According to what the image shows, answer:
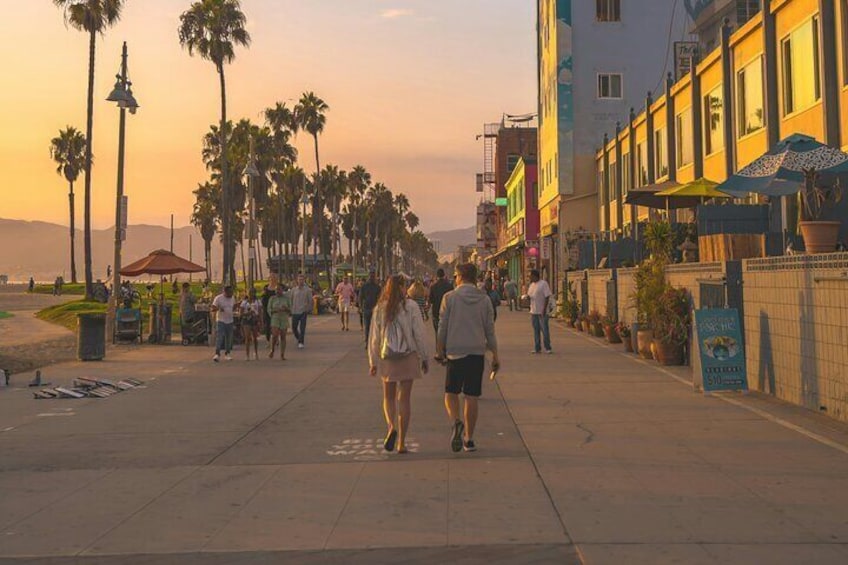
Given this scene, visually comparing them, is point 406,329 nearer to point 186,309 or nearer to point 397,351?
point 397,351

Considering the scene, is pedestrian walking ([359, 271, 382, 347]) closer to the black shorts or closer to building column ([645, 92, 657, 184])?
the black shorts

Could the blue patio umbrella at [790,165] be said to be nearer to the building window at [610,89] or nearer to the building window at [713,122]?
the building window at [713,122]

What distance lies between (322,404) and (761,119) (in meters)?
15.2

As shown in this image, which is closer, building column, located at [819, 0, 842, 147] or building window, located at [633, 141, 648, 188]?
building column, located at [819, 0, 842, 147]

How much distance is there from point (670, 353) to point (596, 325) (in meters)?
8.66

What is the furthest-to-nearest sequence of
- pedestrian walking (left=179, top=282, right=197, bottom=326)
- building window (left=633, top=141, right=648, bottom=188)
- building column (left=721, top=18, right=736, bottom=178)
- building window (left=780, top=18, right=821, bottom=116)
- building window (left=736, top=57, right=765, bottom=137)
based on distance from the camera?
building window (left=633, top=141, right=648, bottom=188) < building column (left=721, top=18, right=736, bottom=178) < pedestrian walking (left=179, top=282, right=197, bottom=326) < building window (left=736, top=57, right=765, bottom=137) < building window (left=780, top=18, right=821, bottom=116)

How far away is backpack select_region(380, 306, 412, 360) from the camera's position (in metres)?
9.15

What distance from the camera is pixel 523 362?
1828 centimetres

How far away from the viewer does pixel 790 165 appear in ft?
43.1

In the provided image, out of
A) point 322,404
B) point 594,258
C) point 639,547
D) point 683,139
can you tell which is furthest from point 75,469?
point 683,139

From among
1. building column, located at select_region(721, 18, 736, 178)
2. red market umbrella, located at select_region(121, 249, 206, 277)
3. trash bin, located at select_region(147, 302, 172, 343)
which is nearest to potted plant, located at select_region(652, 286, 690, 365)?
building column, located at select_region(721, 18, 736, 178)

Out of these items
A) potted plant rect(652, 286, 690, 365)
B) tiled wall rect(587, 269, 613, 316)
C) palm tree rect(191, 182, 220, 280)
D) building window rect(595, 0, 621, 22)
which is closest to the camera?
potted plant rect(652, 286, 690, 365)

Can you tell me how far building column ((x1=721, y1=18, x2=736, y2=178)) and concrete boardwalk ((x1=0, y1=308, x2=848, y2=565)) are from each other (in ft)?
43.3

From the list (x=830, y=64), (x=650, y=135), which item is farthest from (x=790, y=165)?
(x=650, y=135)
